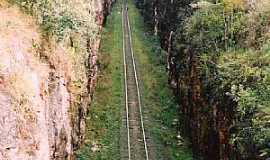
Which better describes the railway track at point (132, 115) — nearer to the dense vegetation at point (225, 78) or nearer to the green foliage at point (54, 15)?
the dense vegetation at point (225, 78)

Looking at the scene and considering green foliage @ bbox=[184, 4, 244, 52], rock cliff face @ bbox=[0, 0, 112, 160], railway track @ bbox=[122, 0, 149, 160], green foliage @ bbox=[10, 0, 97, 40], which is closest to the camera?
rock cliff face @ bbox=[0, 0, 112, 160]

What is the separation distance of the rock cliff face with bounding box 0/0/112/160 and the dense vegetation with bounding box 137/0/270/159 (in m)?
6.96

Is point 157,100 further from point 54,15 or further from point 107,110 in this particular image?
point 54,15

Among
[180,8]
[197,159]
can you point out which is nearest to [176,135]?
[197,159]

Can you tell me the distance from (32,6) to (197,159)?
44.6ft

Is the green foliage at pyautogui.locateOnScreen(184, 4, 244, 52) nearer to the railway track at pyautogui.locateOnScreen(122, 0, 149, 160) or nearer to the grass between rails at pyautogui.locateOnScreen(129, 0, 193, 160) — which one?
the grass between rails at pyautogui.locateOnScreen(129, 0, 193, 160)

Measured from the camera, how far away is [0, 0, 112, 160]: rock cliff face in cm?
1479

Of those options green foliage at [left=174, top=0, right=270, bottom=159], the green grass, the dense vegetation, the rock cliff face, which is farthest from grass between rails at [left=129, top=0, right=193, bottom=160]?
the rock cliff face

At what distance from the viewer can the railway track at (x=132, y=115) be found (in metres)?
28.8

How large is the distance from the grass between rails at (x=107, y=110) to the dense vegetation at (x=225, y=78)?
4.43 m

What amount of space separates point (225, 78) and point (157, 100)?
1276cm

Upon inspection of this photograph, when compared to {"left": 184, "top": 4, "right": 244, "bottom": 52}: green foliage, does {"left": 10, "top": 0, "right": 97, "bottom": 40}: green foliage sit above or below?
above

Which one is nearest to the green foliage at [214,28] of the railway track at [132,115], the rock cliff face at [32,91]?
the railway track at [132,115]

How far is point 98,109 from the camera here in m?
35.0
